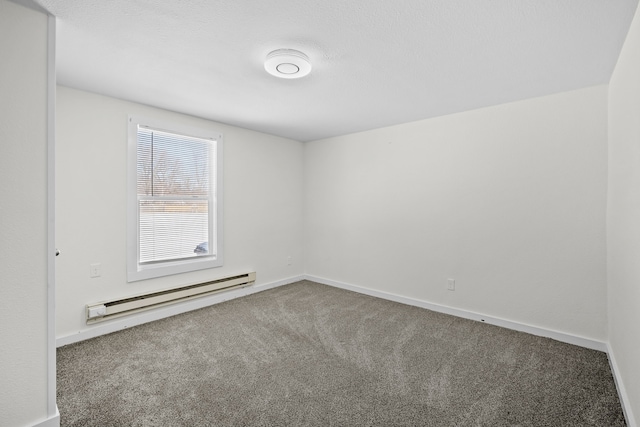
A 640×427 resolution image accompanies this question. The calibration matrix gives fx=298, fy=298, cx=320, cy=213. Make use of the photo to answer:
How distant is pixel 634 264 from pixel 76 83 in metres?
4.17

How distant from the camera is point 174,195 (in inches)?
135

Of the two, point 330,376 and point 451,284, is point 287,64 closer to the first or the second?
point 330,376

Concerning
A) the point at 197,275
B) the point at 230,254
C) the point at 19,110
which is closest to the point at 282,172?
the point at 230,254

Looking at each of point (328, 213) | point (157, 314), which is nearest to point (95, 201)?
point (157, 314)

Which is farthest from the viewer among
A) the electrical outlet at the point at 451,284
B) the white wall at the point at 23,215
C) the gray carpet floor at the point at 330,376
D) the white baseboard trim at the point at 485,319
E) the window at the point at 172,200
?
the electrical outlet at the point at 451,284

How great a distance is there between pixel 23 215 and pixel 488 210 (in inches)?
145

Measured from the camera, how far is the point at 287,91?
8.89 ft

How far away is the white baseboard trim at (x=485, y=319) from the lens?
2.60 meters

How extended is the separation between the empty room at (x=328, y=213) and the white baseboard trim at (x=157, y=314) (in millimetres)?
23

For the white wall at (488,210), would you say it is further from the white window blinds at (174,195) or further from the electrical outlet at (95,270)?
the electrical outlet at (95,270)

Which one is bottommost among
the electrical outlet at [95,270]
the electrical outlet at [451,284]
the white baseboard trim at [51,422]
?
the white baseboard trim at [51,422]

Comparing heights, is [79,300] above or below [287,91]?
below

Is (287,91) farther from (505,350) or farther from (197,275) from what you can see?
(505,350)

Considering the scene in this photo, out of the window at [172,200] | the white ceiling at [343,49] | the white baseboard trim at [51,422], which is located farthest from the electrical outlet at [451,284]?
the white baseboard trim at [51,422]
